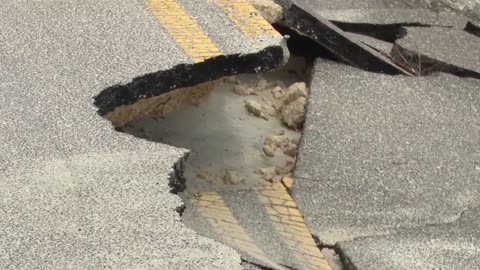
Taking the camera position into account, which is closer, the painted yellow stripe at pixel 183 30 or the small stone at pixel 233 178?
the painted yellow stripe at pixel 183 30

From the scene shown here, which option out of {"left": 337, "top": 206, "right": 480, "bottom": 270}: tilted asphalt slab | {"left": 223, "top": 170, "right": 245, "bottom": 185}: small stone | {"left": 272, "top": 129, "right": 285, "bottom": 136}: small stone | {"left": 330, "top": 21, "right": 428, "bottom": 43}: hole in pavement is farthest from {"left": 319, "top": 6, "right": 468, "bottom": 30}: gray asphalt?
{"left": 337, "top": 206, "right": 480, "bottom": 270}: tilted asphalt slab

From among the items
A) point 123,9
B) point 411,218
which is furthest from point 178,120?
point 411,218

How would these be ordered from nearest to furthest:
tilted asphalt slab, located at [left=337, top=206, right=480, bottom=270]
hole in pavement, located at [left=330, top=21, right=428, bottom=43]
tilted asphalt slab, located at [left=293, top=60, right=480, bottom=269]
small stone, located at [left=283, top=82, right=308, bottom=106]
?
tilted asphalt slab, located at [left=337, top=206, right=480, bottom=270], tilted asphalt slab, located at [left=293, top=60, right=480, bottom=269], small stone, located at [left=283, top=82, right=308, bottom=106], hole in pavement, located at [left=330, top=21, right=428, bottom=43]

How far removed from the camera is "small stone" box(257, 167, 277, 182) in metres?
4.08

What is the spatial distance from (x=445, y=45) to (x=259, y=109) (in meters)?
1.29

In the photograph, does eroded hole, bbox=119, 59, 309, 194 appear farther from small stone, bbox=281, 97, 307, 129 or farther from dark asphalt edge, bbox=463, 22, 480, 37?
dark asphalt edge, bbox=463, 22, 480, 37

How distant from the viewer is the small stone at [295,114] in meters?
4.54

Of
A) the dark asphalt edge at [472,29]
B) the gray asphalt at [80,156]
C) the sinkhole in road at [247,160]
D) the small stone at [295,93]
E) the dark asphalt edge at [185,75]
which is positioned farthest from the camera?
the dark asphalt edge at [472,29]

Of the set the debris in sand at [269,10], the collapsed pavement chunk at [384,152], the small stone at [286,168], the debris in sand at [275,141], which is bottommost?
the debris in sand at [275,141]

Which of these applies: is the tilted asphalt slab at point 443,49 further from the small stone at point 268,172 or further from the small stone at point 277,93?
the small stone at point 268,172

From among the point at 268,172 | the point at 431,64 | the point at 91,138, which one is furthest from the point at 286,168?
the point at 91,138

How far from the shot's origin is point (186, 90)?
169 inches

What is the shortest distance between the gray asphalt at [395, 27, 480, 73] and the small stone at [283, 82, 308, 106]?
0.74 meters

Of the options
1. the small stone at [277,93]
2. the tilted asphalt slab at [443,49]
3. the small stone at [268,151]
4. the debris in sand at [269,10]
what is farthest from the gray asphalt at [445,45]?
the small stone at [268,151]
